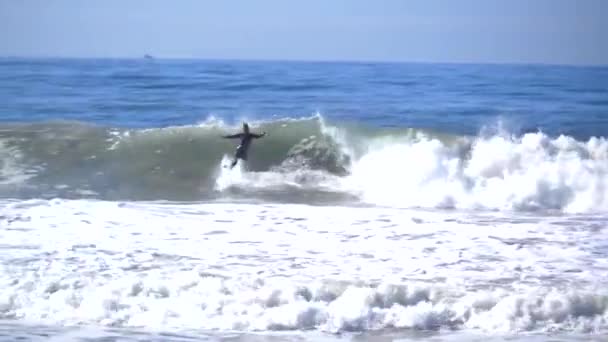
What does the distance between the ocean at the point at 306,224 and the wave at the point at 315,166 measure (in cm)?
5

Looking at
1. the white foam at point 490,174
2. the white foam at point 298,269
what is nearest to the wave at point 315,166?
the white foam at point 490,174

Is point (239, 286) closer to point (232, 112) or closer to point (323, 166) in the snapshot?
point (323, 166)

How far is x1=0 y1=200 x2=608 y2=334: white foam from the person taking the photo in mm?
7512

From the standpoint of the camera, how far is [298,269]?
8852 mm

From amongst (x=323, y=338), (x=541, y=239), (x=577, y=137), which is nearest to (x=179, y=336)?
(x=323, y=338)

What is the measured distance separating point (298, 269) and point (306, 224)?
7.34ft

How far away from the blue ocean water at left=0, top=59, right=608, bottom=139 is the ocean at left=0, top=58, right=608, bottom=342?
174 mm

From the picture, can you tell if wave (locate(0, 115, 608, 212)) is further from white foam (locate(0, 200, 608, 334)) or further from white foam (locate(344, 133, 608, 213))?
white foam (locate(0, 200, 608, 334))

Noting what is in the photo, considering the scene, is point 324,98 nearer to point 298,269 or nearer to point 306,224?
point 306,224

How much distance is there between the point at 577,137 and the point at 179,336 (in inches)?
517

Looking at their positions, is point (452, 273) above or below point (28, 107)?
below

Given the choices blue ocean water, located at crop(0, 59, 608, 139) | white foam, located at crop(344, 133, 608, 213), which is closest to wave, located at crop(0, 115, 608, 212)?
white foam, located at crop(344, 133, 608, 213)

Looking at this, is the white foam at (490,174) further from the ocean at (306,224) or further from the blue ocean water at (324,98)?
the blue ocean water at (324,98)

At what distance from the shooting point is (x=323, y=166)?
604 inches
